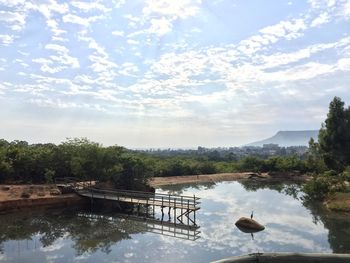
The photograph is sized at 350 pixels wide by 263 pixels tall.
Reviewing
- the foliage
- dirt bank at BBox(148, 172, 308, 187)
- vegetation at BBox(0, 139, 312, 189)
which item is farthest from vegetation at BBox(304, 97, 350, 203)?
dirt bank at BBox(148, 172, 308, 187)

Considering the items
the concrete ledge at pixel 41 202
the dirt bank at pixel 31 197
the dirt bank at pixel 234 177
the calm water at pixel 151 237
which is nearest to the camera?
the calm water at pixel 151 237

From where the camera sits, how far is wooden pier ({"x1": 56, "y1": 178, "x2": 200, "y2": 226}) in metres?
31.2

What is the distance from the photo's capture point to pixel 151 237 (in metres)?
26.1

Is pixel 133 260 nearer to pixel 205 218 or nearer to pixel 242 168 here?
pixel 205 218

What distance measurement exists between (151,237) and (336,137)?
1215 inches

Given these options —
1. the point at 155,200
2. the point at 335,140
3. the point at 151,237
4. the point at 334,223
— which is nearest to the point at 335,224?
the point at 334,223

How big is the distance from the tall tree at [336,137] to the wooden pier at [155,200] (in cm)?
2078

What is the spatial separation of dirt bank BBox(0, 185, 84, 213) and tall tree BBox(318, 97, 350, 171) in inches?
1213

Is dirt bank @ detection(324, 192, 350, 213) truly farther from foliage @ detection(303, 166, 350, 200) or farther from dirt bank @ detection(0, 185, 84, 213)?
dirt bank @ detection(0, 185, 84, 213)

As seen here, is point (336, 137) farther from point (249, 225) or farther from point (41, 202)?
point (41, 202)

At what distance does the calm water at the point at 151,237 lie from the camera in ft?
72.5

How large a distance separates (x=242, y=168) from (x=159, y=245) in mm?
62878

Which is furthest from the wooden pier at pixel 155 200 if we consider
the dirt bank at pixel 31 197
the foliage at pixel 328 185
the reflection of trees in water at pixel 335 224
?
the foliage at pixel 328 185

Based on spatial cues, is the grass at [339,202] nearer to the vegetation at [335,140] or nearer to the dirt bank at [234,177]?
the vegetation at [335,140]
